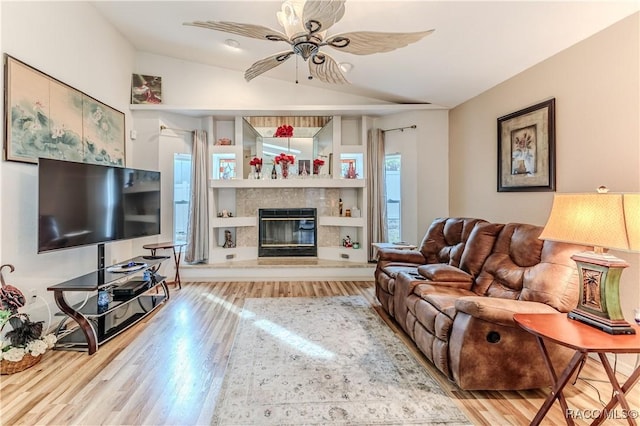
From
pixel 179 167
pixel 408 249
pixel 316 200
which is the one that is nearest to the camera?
pixel 408 249

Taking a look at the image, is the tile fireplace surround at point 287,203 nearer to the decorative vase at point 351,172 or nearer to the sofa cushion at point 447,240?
the decorative vase at point 351,172

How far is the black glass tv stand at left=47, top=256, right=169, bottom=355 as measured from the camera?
2.54 metres

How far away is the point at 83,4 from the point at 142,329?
12.5 feet

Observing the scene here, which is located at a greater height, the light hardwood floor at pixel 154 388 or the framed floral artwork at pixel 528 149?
the framed floral artwork at pixel 528 149

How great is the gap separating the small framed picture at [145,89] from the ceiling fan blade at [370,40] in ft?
12.5

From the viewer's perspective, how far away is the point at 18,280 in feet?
Result: 8.69

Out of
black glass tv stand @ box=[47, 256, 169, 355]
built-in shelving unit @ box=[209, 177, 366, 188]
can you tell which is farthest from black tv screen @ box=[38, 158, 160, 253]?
built-in shelving unit @ box=[209, 177, 366, 188]

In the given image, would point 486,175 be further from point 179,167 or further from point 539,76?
point 179,167

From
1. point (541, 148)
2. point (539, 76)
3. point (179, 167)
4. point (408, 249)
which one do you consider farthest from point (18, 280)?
point (539, 76)

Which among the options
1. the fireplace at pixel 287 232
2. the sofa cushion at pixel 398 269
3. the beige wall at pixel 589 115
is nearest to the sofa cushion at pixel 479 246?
the sofa cushion at pixel 398 269

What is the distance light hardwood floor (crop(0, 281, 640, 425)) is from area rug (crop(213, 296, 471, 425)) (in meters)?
0.12

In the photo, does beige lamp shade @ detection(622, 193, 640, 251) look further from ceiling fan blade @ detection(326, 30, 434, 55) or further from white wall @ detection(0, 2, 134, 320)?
white wall @ detection(0, 2, 134, 320)

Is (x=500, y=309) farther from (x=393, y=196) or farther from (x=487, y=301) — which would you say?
(x=393, y=196)

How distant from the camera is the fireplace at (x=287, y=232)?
5434 mm
